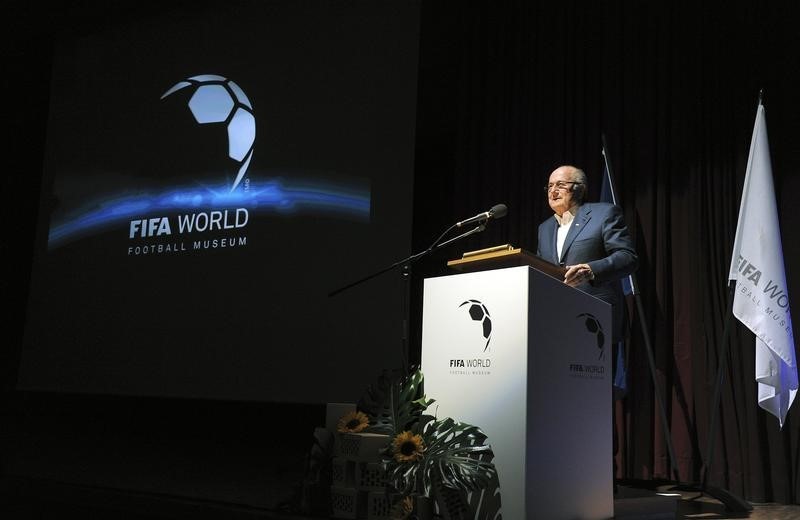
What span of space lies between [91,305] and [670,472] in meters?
4.65

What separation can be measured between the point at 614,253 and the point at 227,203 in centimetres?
315

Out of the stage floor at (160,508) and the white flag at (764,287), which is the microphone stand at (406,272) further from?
the white flag at (764,287)

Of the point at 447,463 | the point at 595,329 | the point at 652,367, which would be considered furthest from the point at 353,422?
the point at 652,367

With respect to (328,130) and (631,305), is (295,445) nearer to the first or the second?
(328,130)

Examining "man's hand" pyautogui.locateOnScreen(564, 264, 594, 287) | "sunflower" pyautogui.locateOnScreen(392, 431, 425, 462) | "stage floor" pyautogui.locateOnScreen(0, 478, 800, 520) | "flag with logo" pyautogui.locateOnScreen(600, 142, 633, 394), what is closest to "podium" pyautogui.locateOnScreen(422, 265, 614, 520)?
"sunflower" pyautogui.locateOnScreen(392, 431, 425, 462)

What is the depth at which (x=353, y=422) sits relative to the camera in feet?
7.96

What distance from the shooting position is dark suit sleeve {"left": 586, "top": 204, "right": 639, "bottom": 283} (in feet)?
9.59

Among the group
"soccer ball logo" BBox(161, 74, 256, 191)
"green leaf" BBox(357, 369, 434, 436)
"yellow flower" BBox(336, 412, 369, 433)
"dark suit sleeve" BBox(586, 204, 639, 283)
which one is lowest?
"yellow flower" BBox(336, 412, 369, 433)

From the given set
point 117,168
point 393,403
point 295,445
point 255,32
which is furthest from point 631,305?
point 117,168

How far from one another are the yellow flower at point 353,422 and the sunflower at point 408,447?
0.71ft

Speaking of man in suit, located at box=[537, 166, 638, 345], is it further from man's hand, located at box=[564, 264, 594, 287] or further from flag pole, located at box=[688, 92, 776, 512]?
flag pole, located at box=[688, 92, 776, 512]

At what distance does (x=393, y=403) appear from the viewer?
90.4 inches

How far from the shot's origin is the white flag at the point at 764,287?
10.9ft

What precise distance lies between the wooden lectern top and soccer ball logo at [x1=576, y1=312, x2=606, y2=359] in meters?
0.22
